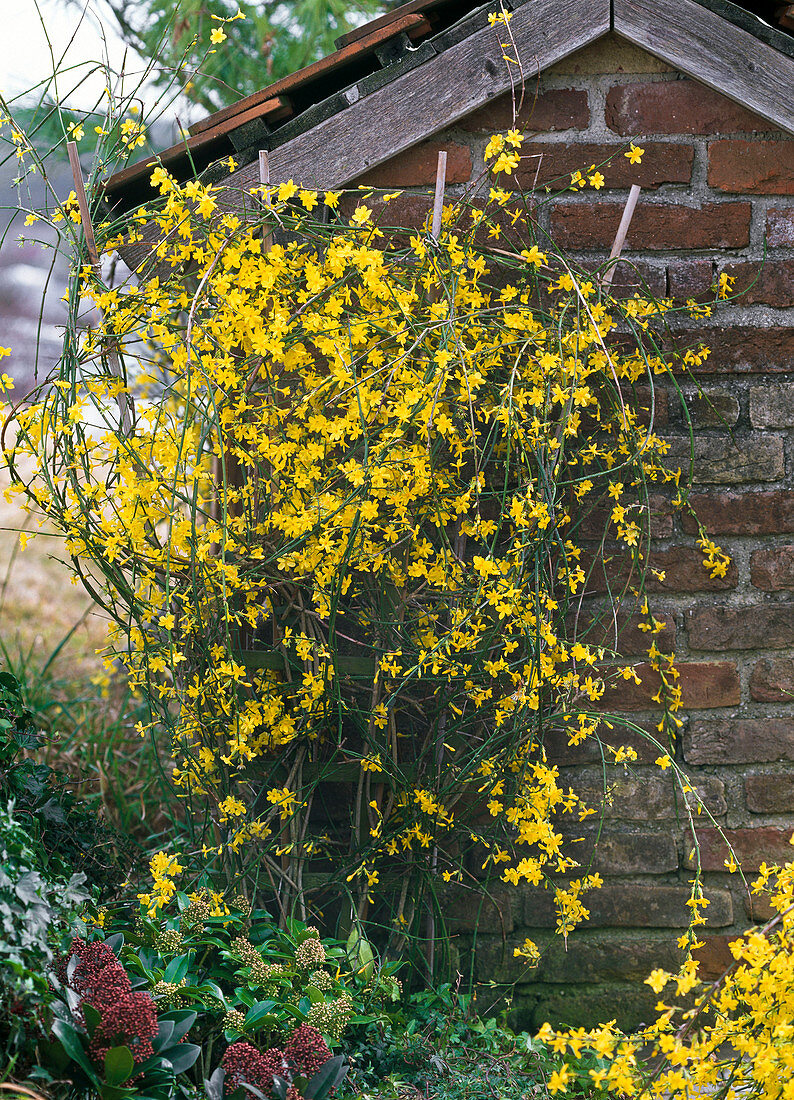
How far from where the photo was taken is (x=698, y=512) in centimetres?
226

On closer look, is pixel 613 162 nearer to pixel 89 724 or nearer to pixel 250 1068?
pixel 250 1068

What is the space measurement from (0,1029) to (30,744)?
660 mm

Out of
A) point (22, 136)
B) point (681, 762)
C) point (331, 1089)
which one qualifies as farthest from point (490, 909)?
point (22, 136)

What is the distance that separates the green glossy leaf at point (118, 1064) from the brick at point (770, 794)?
1626 millimetres

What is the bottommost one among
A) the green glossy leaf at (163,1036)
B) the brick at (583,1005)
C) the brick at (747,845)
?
the brick at (583,1005)

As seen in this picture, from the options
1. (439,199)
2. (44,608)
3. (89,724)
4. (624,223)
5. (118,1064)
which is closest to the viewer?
(118,1064)

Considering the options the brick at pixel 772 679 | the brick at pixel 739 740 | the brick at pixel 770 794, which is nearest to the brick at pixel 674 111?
the brick at pixel 772 679

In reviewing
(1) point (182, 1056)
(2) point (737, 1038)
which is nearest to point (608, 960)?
(2) point (737, 1038)

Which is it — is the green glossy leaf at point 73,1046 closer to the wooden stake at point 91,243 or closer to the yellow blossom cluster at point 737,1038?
the yellow blossom cluster at point 737,1038

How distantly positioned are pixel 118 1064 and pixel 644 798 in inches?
56.0

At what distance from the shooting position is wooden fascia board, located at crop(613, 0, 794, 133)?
2.12 m

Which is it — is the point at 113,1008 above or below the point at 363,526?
below

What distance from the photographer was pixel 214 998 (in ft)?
5.35

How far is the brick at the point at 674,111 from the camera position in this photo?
2176 millimetres
